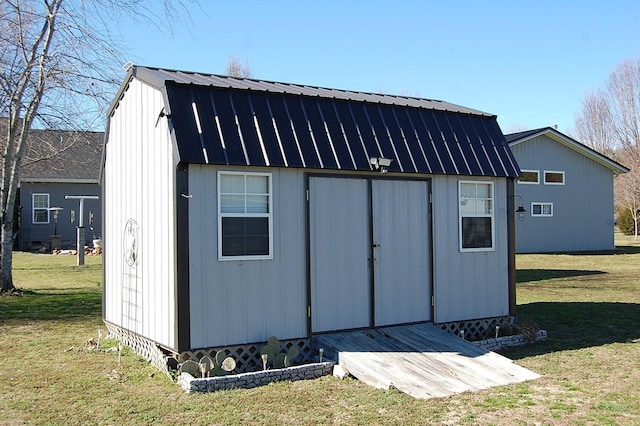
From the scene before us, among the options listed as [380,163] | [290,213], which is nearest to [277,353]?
[290,213]

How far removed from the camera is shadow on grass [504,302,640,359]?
28.5ft

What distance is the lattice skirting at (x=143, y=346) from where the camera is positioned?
23.6 ft

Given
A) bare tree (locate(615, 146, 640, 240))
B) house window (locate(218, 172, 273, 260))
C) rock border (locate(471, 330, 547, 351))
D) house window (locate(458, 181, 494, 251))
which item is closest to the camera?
house window (locate(218, 172, 273, 260))

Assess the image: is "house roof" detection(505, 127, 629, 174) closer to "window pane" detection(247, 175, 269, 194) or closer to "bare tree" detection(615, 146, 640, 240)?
"bare tree" detection(615, 146, 640, 240)

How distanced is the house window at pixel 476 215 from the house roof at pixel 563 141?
54.1ft

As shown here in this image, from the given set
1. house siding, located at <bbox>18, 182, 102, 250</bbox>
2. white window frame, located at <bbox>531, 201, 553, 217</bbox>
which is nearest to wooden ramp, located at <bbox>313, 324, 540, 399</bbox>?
white window frame, located at <bbox>531, 201, 553, 217</bbox>

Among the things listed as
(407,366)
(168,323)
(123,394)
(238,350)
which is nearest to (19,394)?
(123,394)

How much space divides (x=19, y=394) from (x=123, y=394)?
1019mm

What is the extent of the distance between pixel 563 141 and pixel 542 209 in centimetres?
287

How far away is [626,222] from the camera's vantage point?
4500 centimetres

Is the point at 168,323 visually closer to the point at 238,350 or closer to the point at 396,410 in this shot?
the point at 238,350

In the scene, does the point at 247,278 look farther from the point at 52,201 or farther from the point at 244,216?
the point at 52,201

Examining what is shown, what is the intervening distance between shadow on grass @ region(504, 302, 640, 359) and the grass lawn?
0.05ft

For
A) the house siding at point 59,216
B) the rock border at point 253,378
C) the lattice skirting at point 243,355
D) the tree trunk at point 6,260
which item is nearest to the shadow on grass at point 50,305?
the tree trunk at point 6,260
